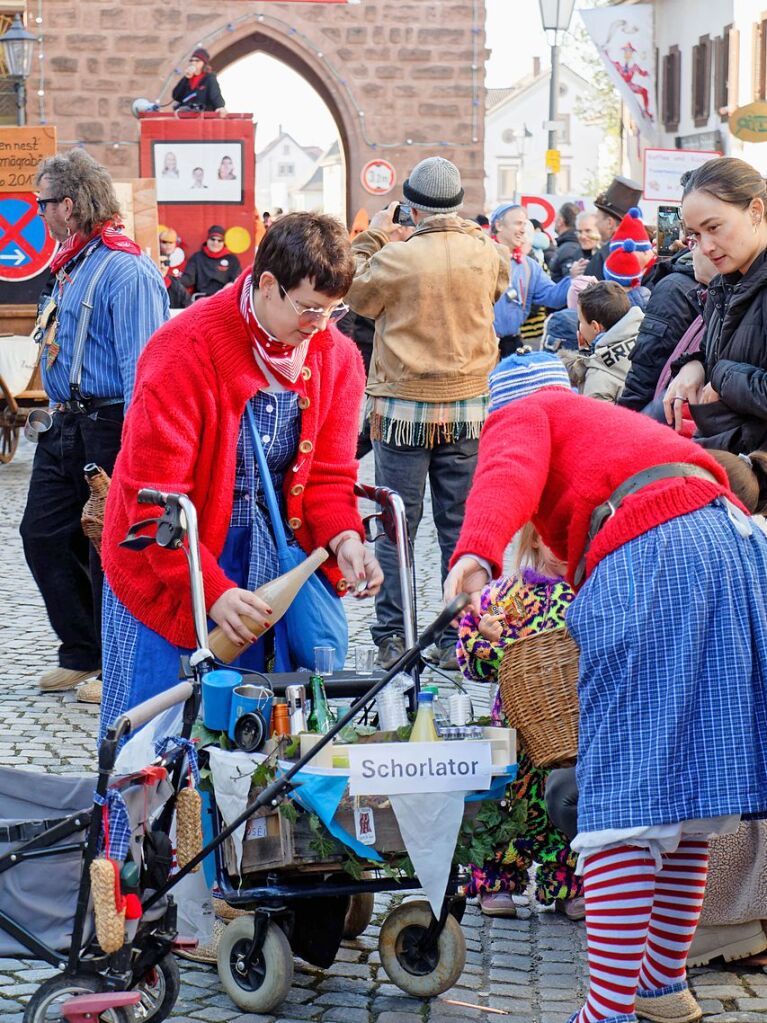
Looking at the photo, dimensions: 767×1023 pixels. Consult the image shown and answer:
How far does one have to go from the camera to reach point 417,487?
7719 millimetres

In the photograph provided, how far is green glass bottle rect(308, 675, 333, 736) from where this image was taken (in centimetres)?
392

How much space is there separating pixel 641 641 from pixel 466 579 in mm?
368

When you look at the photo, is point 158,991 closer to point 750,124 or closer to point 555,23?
point 750,124

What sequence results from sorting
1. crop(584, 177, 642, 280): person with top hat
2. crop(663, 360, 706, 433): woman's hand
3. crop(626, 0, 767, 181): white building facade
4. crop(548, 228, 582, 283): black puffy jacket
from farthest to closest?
1. crop(626, 0, 767, 181): white building facade
2. crop(548, 228, 582, 283): black puffy jacket
3. crop(584, 177, 642, 280): person with top hat
4. crop(663, 360, 706, 433): woman's hand

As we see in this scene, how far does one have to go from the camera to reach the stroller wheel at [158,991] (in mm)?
3613

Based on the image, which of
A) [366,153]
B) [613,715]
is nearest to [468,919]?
[613,715]

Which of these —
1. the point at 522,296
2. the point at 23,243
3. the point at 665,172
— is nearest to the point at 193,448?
the point at 522,296

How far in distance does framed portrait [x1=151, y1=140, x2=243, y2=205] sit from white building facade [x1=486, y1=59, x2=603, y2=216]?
250ft

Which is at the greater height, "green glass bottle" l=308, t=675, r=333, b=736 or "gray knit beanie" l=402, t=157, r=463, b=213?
"gray knit beanie" l=402, t=157, r=463, b=213

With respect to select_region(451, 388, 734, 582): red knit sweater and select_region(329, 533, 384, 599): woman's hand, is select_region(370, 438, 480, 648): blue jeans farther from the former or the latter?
select_region(451, 388, 734, 582): red knit sweater

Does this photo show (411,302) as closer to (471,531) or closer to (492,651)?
(492,651)

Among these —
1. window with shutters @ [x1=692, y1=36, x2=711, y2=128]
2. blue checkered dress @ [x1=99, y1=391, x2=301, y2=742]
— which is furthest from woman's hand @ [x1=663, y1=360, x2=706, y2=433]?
window with shutters @ [x1=692, y1=36, x2=711, y2=128]

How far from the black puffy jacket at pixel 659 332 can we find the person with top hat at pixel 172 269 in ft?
41.6

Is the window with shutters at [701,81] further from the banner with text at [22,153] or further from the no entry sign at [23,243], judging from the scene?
the no entry sign at [23,243]
